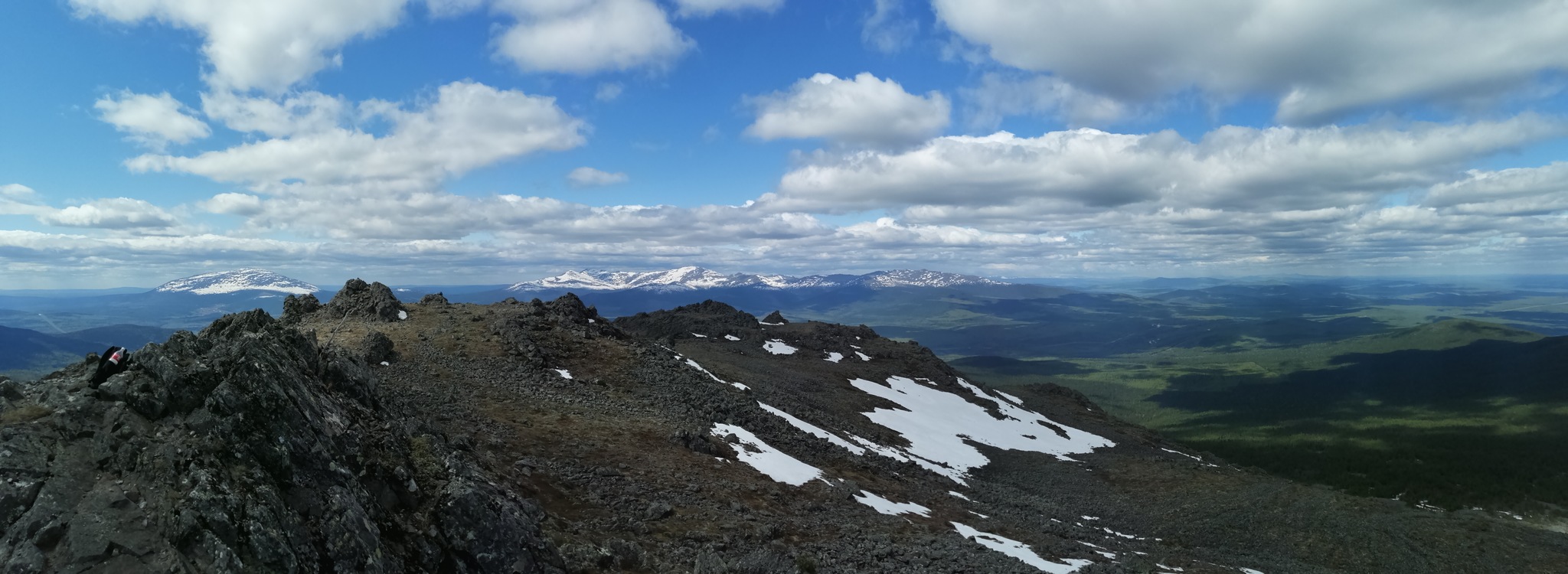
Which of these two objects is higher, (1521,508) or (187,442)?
(187,442)

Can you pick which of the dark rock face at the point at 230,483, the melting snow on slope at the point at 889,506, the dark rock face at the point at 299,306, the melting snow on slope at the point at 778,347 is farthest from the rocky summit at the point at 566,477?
the melting snow on slope at the point at 778,347

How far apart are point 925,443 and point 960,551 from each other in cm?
3244

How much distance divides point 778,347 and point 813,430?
46.8 m

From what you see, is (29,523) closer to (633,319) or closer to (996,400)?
(996,400)

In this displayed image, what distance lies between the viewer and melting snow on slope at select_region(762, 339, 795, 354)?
89.6 meters

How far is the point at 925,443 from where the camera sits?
184 ft

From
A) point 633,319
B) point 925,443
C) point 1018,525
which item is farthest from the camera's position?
point 633,319

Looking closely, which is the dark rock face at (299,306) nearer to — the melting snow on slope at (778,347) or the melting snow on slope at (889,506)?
the melting snow on slope at (889,506)

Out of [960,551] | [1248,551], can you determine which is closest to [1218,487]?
[1248,551]

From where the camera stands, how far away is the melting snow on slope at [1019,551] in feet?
86.1

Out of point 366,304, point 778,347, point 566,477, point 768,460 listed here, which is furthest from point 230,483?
point 778,347

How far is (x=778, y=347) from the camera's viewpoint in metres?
92.4

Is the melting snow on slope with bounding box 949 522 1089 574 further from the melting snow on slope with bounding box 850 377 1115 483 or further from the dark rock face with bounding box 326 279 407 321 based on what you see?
the dark rock face with bounding box 326 279 407 321

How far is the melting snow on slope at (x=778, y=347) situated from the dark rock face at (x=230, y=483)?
240ft
